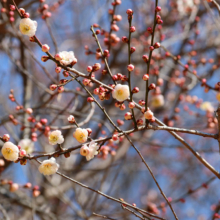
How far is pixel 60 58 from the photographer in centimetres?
148

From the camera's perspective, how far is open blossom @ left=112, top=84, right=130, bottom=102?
4.69ft

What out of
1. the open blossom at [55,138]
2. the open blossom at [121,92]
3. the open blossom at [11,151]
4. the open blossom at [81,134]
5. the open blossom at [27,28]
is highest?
the open blossom at [27,28]

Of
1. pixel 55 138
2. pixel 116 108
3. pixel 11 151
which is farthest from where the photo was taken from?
pixel 116 108

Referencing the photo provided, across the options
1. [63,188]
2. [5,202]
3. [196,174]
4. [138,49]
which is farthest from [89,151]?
[196,174]

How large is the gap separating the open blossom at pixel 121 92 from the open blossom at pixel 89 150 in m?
0.30

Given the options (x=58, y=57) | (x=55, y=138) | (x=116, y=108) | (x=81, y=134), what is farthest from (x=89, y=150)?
(x=116, y=108)

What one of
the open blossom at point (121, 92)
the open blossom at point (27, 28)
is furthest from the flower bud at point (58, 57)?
the open blossom at point (121, 92)

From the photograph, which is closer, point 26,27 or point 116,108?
point 26,27

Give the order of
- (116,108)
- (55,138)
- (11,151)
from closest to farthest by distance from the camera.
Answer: (11,151), (55,138), (116,108)

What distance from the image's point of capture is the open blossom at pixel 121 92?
1.43m

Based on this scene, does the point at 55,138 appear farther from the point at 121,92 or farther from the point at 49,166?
the point at 121,92

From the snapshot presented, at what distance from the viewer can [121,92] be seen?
144cm

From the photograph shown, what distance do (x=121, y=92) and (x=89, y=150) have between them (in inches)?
14.3

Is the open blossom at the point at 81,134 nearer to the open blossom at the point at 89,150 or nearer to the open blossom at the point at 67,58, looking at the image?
the open blossom at the point at 89,150
